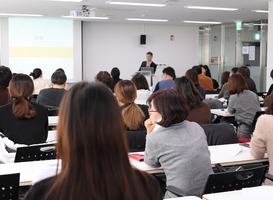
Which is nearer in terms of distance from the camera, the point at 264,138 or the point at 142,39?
the point at 264,138

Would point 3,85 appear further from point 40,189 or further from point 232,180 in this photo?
point 40,189

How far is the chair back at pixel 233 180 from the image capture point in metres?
2.46

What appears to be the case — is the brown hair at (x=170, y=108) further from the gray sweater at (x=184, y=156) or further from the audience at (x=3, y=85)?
the audience at (x=3, y=85)

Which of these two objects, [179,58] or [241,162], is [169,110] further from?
[179,58]

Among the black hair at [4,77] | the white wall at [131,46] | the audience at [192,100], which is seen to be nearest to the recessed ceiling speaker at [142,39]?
the white wall at [131,46]

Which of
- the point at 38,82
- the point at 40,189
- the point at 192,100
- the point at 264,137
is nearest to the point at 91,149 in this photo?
the point at 40,189

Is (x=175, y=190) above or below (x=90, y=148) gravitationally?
below

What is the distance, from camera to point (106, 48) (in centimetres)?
1527

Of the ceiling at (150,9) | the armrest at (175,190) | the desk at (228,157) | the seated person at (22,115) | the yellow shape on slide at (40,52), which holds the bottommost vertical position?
the armrest at (175,190)

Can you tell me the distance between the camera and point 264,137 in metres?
3.25

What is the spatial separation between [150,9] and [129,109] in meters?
7.44

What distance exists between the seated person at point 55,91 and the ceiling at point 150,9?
4.17 meters

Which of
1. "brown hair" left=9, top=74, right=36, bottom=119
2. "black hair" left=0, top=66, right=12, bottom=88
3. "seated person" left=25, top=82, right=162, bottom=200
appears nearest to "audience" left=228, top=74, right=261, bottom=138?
"black hair" left=0, top=66, right=12, bottom=88

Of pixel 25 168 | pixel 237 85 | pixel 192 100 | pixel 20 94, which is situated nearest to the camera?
pixel 25 168
